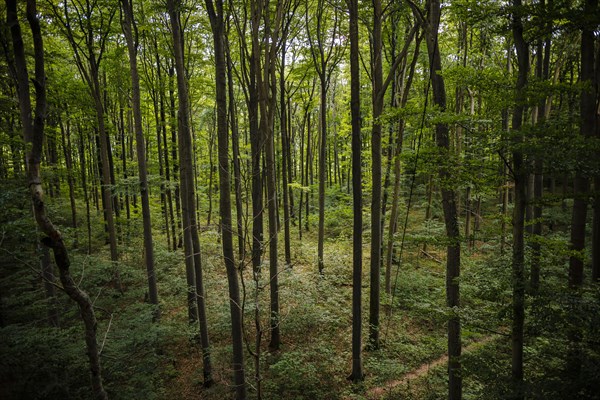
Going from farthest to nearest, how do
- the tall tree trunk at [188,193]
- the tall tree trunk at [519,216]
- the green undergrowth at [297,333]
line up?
the tall tree trunk at [188,193], the green undergrowth at [297,333], the tall tree trunk at [519,216]

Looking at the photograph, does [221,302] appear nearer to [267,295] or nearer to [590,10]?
[267,295]

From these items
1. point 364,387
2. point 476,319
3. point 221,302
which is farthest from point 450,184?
point 221,302

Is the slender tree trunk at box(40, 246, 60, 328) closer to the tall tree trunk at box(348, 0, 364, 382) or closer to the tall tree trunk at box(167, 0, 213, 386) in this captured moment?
the tall tree trunk at box(167, 0, 213, 386)

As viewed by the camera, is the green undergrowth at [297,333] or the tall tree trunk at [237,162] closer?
the green undergrowth at [297,333]

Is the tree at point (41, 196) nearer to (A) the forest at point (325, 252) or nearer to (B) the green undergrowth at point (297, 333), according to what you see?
(A) the forest at point (325, 252)

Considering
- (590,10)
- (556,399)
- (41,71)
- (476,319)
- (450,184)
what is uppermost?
(590,10)

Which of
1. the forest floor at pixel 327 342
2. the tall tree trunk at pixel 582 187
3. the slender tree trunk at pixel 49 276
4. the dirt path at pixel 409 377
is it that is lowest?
the dirt path at pixel 409 377

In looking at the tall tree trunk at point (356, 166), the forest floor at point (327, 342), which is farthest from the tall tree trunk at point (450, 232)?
the tall tree trunk at point (356, 166)

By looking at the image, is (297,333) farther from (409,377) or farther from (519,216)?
A: (519,216)

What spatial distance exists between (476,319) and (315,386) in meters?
4.69

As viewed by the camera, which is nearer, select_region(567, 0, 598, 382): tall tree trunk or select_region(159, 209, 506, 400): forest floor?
select_region(567, 0, 598, 382): tall tree trunk

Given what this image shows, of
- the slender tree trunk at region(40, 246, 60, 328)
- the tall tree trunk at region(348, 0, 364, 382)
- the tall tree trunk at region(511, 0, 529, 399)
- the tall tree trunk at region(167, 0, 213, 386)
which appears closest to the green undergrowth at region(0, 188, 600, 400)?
the tall tree trunk at region(511, 0, 529, 399)

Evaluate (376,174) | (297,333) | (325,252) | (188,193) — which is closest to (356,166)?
(376,174)

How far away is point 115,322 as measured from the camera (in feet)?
25.3
